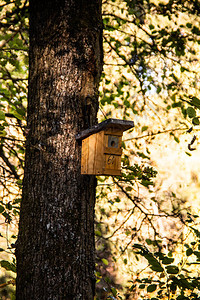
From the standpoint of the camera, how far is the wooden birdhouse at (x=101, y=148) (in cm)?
136

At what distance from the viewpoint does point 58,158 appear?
1.42 meters

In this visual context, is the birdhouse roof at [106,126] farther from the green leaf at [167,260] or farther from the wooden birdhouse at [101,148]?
the green leaf at [167,260]

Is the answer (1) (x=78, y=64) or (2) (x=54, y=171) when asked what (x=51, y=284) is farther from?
(1) (x=78, y=64)

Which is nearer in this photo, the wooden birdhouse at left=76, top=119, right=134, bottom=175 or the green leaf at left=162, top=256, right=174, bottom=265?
the wooden birdhouse at left=76, top=119, right=134, bottom=175

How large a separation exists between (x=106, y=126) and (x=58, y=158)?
282 mm

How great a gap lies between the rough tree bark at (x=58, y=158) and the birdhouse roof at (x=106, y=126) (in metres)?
0.07

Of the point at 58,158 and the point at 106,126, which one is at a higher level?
the point at 106,126

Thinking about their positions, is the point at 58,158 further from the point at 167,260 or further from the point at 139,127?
the point at 139,127

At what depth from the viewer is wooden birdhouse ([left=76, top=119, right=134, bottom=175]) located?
4.48 feet

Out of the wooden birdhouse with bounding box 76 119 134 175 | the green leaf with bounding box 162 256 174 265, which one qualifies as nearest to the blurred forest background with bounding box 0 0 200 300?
the green leaf with bounding box 162 256 174 265

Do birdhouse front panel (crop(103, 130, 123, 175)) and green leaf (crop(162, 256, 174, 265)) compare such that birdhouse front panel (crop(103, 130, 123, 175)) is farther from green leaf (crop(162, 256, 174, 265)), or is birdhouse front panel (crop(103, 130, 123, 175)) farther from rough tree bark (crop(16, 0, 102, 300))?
green leaf (crop(162, 256, 174, 265))

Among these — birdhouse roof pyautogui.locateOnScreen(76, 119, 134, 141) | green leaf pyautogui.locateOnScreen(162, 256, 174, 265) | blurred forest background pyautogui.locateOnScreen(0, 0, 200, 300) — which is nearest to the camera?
birdhouse roof pyautogui.locateOnScreen(76, 119, 134, 141)

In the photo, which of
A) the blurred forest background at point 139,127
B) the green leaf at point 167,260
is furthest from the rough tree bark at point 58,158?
the green leaf at point 167,260

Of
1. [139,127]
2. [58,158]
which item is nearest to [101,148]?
[58,158]
